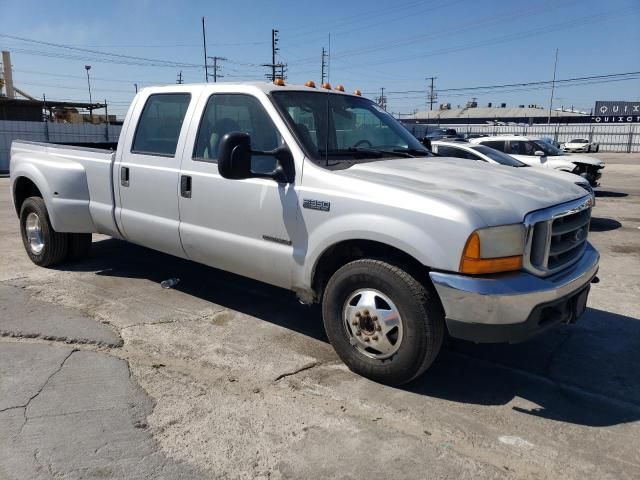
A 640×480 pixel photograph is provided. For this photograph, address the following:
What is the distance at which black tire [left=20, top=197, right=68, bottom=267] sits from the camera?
5945 mm

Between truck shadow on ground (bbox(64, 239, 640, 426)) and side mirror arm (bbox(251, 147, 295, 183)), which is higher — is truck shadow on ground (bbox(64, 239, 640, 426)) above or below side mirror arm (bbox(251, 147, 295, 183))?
below

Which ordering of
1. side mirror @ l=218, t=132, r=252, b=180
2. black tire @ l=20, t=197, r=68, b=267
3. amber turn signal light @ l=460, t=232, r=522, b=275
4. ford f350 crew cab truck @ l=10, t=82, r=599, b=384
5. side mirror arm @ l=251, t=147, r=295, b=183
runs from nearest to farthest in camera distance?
1. amber turn signal light @ l=460, t=232, r=522, b=275
2. ford f350 crew cab truck @ l=10, t=82, r=599, b=384
3. side mirror @ l=218, t=132, r=252, b=180
4. side mirror arm @ l=251, t=147, r=295, b=183
5. black tire @ l=20, t=197, r=68, b=267

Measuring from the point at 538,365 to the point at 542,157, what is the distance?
36.6 ft

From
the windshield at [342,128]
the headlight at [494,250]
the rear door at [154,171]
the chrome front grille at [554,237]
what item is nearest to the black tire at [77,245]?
the rear door at [154,171]

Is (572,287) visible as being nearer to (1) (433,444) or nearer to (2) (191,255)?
(1) (433,444)

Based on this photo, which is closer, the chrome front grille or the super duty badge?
the chrome front grille

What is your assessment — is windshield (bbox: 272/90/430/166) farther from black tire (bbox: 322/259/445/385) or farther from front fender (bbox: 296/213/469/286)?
black tire (bbox: 322/259/445/385)

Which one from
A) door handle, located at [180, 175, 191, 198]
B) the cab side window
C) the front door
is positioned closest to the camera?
the front door

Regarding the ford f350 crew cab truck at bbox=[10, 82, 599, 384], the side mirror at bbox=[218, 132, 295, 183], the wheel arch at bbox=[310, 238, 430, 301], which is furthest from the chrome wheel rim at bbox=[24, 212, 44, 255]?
the wheel arch at bbox=[310, 238, 430, 301]

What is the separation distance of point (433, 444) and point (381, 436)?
28 centimetres

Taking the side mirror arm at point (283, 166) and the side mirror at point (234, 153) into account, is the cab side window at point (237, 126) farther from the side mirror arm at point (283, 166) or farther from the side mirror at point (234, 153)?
the side mirror at point (234, 153)

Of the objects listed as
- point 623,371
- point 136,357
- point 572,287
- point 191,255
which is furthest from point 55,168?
point 623,371

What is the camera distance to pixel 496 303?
9.83 ft

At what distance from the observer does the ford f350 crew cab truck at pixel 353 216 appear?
308 cm
